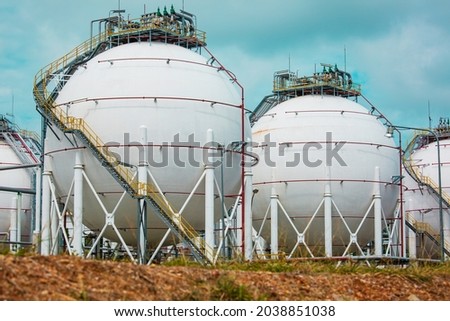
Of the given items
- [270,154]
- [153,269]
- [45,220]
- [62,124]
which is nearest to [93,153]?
[62,124]

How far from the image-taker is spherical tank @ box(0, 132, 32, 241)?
145 ft

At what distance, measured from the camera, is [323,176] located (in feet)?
127

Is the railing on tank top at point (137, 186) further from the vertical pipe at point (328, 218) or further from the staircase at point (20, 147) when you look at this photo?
the staircase at point (20, 147)

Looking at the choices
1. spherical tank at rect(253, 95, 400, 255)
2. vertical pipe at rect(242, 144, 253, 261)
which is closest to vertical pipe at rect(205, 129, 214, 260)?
vertical pipe at rect(242, 144, 253, 261)

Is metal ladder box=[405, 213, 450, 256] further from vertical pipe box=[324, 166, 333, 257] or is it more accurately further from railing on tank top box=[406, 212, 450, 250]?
vertical pipe box=[324, 166, 333, 257]

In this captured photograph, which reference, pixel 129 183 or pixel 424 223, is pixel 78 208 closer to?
pixel 129 183

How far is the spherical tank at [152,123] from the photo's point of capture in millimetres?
29719

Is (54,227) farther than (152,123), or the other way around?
(54,227)

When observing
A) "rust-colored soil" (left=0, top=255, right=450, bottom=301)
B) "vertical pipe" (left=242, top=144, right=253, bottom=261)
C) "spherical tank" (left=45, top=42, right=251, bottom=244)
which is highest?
"spherical tank" (left=45, top=42, right=251, bottom=244)

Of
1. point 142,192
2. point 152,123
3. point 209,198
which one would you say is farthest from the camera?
point 209,198

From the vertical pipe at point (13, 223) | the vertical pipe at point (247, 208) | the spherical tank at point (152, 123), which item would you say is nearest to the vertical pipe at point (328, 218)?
the vertical pipe at point (247, 208)

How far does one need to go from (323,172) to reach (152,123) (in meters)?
11.4

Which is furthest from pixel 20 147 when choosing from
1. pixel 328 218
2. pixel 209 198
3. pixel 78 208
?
pixel 209 198

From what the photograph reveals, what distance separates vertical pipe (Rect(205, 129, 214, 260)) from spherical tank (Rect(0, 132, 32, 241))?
16.1 m
